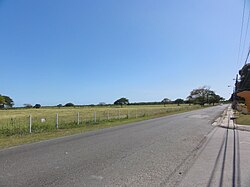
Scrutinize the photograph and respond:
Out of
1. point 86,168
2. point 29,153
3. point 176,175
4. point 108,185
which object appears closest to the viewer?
point 108,185

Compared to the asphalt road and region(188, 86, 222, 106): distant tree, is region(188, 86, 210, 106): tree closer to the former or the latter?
region(188, 86, 222, 106): distant tree

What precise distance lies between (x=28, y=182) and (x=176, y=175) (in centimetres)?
331

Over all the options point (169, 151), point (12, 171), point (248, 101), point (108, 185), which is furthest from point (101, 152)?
point (248, 101)

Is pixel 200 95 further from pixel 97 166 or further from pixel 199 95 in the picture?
pixel 97 166

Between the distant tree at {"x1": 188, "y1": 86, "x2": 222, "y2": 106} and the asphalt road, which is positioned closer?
the asphalt road

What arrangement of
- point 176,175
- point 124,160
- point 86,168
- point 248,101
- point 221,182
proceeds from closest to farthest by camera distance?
point 221,182, point 176,175, point 86,168, point 124,160, point 248,101

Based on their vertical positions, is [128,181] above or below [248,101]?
below

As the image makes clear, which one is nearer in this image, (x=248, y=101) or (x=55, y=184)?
(x=55, y=184)

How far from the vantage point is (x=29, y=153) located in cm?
973

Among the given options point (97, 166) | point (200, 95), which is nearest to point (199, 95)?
point (200, 95)

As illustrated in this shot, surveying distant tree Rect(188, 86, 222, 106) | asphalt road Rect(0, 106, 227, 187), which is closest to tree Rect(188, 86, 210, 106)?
distant tree Rect(188, 86, 222, 106)

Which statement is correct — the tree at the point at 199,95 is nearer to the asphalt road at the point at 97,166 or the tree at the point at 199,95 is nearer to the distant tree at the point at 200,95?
the distant tree at the point at 200,95

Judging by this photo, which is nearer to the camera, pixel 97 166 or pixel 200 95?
pixel 97 166

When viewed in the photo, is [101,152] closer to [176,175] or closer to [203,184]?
[176,175]
